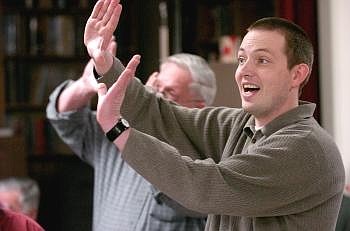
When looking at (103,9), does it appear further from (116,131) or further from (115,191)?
(115,191)

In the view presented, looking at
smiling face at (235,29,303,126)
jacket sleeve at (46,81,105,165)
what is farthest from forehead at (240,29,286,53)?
jacket sleeve at (46,81,105,165)

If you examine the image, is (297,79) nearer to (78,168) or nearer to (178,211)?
(178,211)

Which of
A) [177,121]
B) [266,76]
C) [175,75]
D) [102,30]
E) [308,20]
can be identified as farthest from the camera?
[308,20]

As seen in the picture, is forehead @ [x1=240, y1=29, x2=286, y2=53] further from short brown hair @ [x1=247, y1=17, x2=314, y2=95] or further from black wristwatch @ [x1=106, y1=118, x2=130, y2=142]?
black wristwatch @ [x1=106, y1=118, x2=130, y2=142]

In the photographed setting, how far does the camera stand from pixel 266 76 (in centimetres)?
148

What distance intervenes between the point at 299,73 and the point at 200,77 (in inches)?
33.3

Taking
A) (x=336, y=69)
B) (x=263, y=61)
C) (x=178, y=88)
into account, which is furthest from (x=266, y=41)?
(x=336, y=69)

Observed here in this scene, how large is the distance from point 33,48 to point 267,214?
3.22m

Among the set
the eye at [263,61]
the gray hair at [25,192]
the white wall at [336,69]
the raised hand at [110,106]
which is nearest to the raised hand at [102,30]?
the raised hand at [110,106]

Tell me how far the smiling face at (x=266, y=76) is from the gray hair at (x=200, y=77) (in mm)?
796

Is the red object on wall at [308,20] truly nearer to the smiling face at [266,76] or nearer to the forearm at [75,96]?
the forearm at [75,96]

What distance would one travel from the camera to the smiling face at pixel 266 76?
1486mm

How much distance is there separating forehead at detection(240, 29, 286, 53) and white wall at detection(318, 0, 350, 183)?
60.0 inches

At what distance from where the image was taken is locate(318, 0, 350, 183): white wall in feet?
9.77
